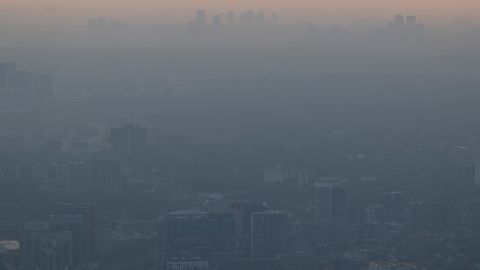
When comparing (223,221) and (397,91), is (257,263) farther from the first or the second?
(397,91)

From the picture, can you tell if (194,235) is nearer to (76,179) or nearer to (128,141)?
(76,179)

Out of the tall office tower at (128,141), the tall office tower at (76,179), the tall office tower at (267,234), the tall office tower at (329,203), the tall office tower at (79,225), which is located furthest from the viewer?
the tall office tower at (128,141)

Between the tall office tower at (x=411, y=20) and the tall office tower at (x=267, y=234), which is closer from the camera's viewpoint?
the tall office tower at (x=267, y=234)

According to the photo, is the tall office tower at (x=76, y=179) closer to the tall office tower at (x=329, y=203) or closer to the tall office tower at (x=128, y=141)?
the tall office tower at (x=128, y=141)

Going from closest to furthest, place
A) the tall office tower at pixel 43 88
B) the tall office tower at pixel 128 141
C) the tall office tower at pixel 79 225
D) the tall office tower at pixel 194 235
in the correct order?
1. the tall office tower at pixel 194 235
2. the tall office tower at pixel 79 225
3. the tall office tower at pixel 128 141
4. the tall office tower at pixel 43 88

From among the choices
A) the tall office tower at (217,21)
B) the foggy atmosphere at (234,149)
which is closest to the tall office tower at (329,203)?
the foggy atmosphere at (234,149)

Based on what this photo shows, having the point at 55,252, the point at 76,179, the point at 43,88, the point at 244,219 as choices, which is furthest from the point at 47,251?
the point at 43,88

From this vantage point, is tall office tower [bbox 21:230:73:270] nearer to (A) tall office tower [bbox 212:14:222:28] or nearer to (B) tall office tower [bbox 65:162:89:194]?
(B) tall office tower [bbox 65:162:89:194]

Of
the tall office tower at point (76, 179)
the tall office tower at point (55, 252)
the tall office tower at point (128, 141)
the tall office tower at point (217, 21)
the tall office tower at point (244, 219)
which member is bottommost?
the tall office tower at point (55, 252)
